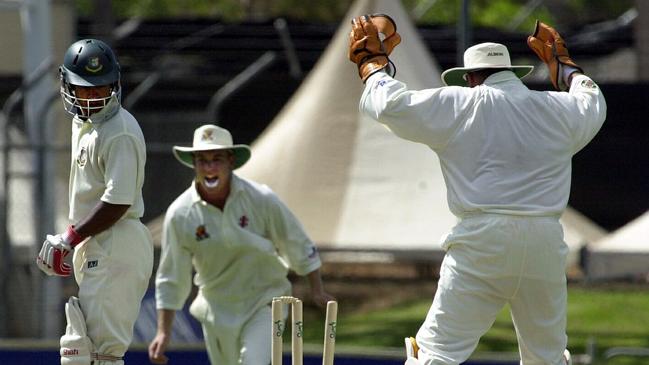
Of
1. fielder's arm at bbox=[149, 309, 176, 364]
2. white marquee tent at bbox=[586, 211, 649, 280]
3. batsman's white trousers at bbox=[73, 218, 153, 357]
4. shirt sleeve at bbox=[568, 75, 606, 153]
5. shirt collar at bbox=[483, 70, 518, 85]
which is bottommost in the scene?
white marquee tent at bbox=[586, 211, 649, 280]

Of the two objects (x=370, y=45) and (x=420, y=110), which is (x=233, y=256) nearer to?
(x=370, y=45)

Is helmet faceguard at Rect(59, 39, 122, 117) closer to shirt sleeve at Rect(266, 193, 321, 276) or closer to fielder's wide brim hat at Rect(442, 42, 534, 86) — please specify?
fielder's wide brim hat at Rect(442, 42, 534, 86)

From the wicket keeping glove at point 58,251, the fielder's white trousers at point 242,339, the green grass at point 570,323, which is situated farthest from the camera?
the green grass at point 570,323

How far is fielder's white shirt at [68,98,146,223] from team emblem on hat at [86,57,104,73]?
166 millimetres

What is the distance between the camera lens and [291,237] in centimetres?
1014

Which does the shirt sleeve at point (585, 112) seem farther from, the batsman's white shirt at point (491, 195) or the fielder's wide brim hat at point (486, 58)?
the fielder's wide brim hat at point (486, 58)

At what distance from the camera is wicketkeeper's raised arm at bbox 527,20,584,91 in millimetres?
8586

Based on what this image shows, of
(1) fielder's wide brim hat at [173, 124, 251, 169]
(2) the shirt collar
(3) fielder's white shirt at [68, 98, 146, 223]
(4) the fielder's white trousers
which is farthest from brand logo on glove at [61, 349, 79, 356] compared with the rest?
(2) the shirt collar

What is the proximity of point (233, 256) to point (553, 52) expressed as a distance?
2493 millimetres

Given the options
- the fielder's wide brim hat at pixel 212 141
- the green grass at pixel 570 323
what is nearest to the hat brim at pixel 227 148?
the fielder's wide brim hat at pixel 212 141

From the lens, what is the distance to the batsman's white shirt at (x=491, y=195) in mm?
7883

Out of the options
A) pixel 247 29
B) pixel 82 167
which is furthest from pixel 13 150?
pixel 247 29

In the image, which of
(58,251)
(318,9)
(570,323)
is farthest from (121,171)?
(318,9)

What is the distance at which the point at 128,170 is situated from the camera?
834 cm
